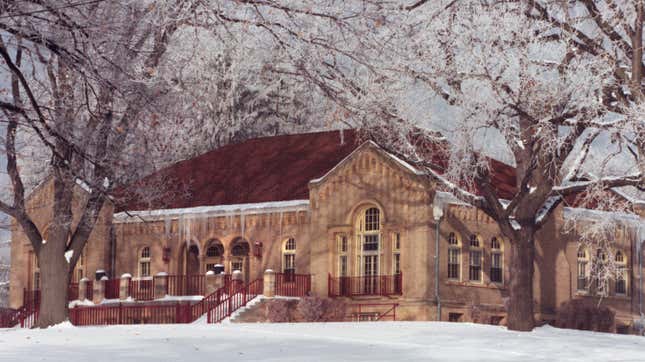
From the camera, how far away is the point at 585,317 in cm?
4112

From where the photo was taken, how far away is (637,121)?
26.2 metres

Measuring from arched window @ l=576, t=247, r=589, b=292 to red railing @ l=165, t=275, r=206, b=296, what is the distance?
1402cm

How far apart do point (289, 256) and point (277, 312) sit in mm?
4851

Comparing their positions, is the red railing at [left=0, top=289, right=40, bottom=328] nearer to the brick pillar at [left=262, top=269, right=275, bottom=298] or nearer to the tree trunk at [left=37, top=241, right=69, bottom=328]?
the brick pillar at [left=262, top=269, right=275, bottom=298]

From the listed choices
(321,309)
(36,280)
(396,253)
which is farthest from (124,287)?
(396,253)

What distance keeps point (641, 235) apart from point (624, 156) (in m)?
3.67

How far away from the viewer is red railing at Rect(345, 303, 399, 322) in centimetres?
3884

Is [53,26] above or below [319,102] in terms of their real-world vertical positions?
below

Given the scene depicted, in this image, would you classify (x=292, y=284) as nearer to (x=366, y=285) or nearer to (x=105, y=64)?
(x=366, y=285)

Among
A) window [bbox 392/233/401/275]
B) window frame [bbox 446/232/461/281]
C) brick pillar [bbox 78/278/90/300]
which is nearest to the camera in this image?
window [bbox 392/233/401/275]

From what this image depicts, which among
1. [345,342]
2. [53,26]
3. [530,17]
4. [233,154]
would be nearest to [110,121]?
[345,342]

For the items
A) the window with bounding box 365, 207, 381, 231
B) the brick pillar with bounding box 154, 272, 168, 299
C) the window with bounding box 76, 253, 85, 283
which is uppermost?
the window with bounding box 365, 207, 381, 231

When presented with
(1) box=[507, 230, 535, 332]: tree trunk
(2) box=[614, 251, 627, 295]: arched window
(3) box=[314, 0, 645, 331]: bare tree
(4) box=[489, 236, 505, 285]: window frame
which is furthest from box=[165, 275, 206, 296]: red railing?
(2) box=[614, 251, 627, 295]: arched window

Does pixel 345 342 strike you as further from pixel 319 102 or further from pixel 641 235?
pixel 319 102
